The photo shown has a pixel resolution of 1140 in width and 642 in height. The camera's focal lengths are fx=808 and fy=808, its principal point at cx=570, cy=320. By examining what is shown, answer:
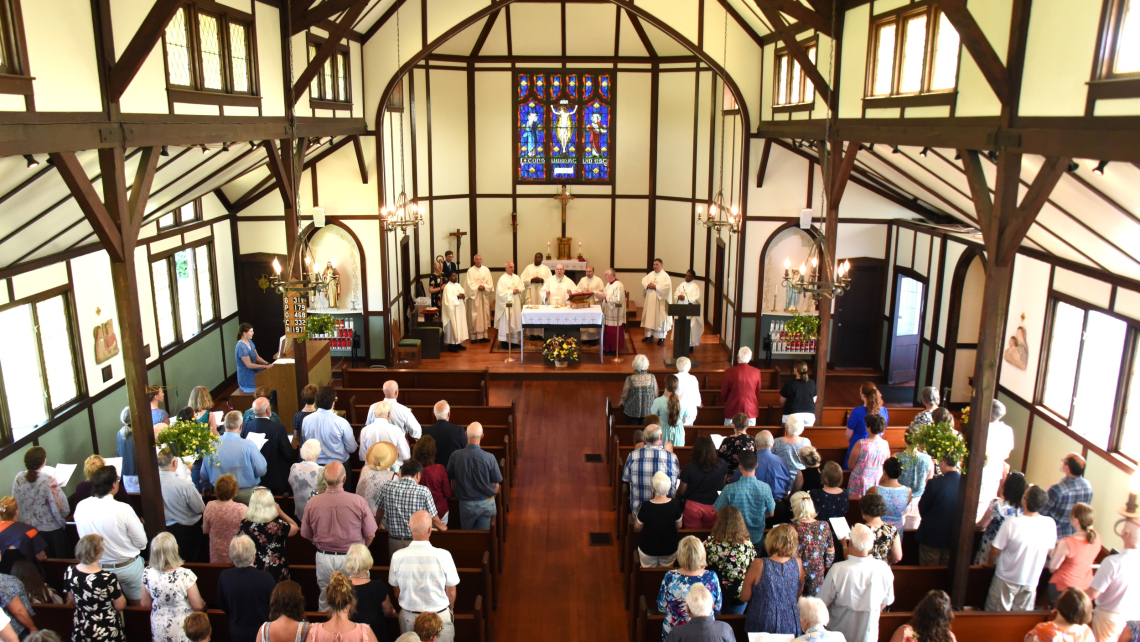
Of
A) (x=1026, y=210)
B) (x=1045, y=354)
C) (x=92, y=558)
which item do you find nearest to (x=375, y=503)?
(x=92, y=558)

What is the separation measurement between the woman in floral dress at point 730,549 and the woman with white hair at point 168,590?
12.0ft

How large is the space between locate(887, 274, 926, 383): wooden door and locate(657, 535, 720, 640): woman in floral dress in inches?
409

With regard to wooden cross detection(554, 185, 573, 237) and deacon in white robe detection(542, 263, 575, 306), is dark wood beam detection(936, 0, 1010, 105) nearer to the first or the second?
deacon in white robe detection(542, 263, 575, 306)

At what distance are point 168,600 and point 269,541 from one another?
784mm

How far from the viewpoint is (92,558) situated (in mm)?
5543

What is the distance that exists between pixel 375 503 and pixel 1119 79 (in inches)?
264

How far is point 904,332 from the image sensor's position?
1492 cm

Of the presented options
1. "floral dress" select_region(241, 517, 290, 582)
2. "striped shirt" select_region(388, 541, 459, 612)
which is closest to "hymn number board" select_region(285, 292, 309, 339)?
"floral dress" select_region(241, 517, 290, 582)

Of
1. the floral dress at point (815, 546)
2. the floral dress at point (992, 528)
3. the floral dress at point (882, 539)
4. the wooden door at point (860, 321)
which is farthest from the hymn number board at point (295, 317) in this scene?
the wooden door at point (860, 321)

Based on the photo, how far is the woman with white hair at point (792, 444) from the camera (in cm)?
786

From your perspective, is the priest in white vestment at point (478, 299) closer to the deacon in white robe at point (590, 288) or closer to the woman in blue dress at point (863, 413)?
the deacon in white robe at point (590, 288)

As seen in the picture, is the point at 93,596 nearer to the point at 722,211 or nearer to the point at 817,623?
the point at 817,623

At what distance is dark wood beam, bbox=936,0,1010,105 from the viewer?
6.91 meters

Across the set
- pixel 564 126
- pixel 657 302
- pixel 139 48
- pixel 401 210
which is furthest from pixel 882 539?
pixel 564 126
